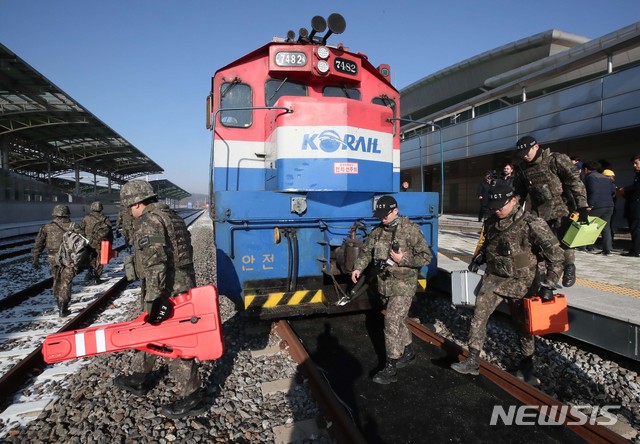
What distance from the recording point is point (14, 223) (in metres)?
20.8

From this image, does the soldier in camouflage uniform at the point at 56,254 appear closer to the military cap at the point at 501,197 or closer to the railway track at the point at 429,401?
the railway track at the point at 429,401

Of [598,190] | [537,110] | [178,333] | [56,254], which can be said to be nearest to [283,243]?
[178,333]

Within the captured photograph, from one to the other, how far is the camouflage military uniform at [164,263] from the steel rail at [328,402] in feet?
3.27

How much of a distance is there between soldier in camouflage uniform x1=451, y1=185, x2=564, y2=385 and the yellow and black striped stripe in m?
1.62

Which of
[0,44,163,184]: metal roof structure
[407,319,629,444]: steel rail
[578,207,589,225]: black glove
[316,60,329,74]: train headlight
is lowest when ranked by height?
[407,319,629,444]: steel rail

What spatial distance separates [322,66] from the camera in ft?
15.7

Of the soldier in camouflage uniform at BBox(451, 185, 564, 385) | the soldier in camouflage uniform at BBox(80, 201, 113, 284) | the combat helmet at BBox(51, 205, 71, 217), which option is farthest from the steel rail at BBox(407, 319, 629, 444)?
the soldier in camouflage uniform at BBox(80, 201, 113, 284)

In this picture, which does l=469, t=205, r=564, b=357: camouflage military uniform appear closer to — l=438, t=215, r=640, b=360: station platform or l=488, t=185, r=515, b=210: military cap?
l=488, t=185, r=515, b=210: military cap

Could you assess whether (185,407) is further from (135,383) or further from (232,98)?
(232,98)

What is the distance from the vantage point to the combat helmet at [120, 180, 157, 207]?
3.02 m

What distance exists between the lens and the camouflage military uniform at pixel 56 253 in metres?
5.40

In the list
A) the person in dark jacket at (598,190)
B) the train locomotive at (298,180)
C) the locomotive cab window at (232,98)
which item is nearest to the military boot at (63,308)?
the train locomotive at (298,180)

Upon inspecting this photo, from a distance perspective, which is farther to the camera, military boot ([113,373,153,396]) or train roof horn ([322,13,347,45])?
train roof horn ([322,13,347,45])

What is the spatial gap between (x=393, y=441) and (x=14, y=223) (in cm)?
2635
